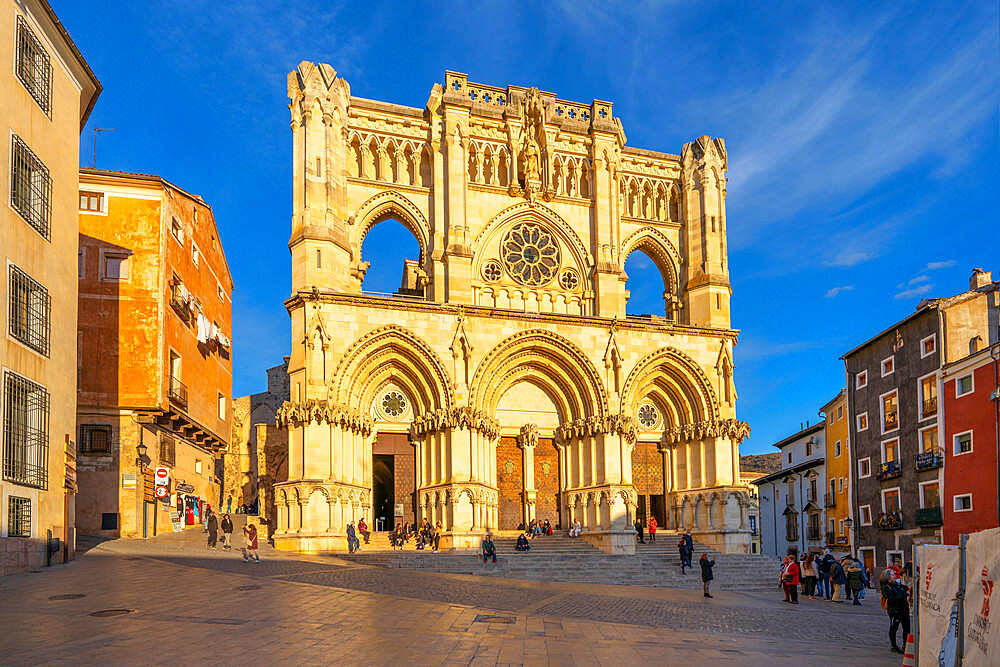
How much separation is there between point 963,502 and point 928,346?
A: 7011 millimetres

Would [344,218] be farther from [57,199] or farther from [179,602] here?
[179,602]

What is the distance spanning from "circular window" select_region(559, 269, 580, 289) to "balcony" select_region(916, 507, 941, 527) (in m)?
17.2

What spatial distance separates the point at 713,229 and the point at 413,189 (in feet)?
43.5

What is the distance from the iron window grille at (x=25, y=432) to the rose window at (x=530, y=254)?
19.4 m

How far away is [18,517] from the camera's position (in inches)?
838

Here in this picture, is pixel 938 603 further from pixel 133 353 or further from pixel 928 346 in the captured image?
pixel 133 353

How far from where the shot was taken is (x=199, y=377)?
43344 millimetres

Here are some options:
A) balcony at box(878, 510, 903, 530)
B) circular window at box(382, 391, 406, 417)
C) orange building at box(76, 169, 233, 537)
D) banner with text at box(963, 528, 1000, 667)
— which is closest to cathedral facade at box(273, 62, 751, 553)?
circular window at box(382, 391, 406, 417)

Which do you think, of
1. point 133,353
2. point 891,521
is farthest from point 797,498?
point 133,353

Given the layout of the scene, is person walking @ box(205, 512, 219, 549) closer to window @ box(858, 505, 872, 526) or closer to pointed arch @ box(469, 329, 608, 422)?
pointed arch @ box(469, 329, 608, 422)

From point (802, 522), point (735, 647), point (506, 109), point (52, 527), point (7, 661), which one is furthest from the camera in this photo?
point (802, 522)

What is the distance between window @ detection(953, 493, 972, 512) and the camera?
3488 cm

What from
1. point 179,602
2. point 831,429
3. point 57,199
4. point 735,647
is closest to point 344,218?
point 57,199

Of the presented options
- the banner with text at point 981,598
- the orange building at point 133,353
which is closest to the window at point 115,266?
the orange building at point 133,353
